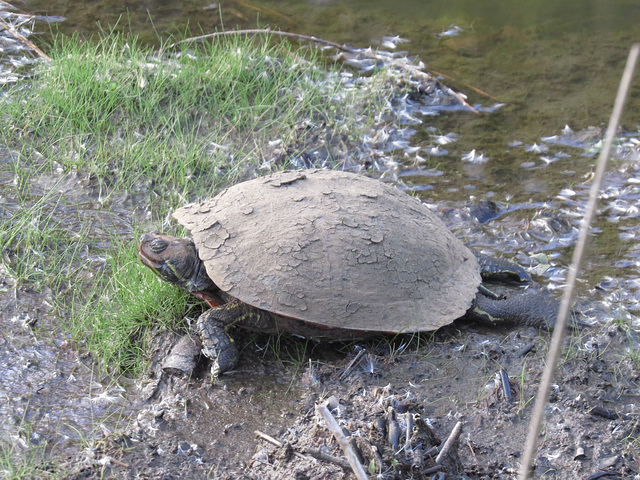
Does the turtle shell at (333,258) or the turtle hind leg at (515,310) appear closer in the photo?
the turtle shell at (333,258)

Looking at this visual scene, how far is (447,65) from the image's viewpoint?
23.9ft

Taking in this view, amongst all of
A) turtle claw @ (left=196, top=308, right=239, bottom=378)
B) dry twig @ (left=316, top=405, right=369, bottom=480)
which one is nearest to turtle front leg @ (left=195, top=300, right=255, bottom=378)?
turtle claw @ (left=196, top=308, right=239, bottom=378)

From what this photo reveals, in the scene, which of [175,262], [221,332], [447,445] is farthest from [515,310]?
[175,262]

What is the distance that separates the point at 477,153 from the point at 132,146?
3.18 m

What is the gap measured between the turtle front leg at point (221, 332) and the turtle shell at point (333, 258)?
0.21m

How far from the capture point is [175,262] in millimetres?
3730

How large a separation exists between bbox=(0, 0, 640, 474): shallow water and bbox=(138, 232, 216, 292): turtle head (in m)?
0.72

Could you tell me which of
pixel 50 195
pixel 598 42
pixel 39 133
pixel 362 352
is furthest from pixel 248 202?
pixel 598 42

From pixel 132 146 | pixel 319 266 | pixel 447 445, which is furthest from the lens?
pixel 132 146

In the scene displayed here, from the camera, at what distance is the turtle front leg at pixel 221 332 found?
11.8ft

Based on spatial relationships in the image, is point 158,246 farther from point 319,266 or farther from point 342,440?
point 342,440

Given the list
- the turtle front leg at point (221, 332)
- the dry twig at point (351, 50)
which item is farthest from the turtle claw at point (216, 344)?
the dry twig at point (351, 50)

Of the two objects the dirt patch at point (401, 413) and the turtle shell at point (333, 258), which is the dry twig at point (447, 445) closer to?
the dirt patch at point (401, 413)

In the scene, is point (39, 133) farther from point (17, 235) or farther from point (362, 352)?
point (362, 352)
